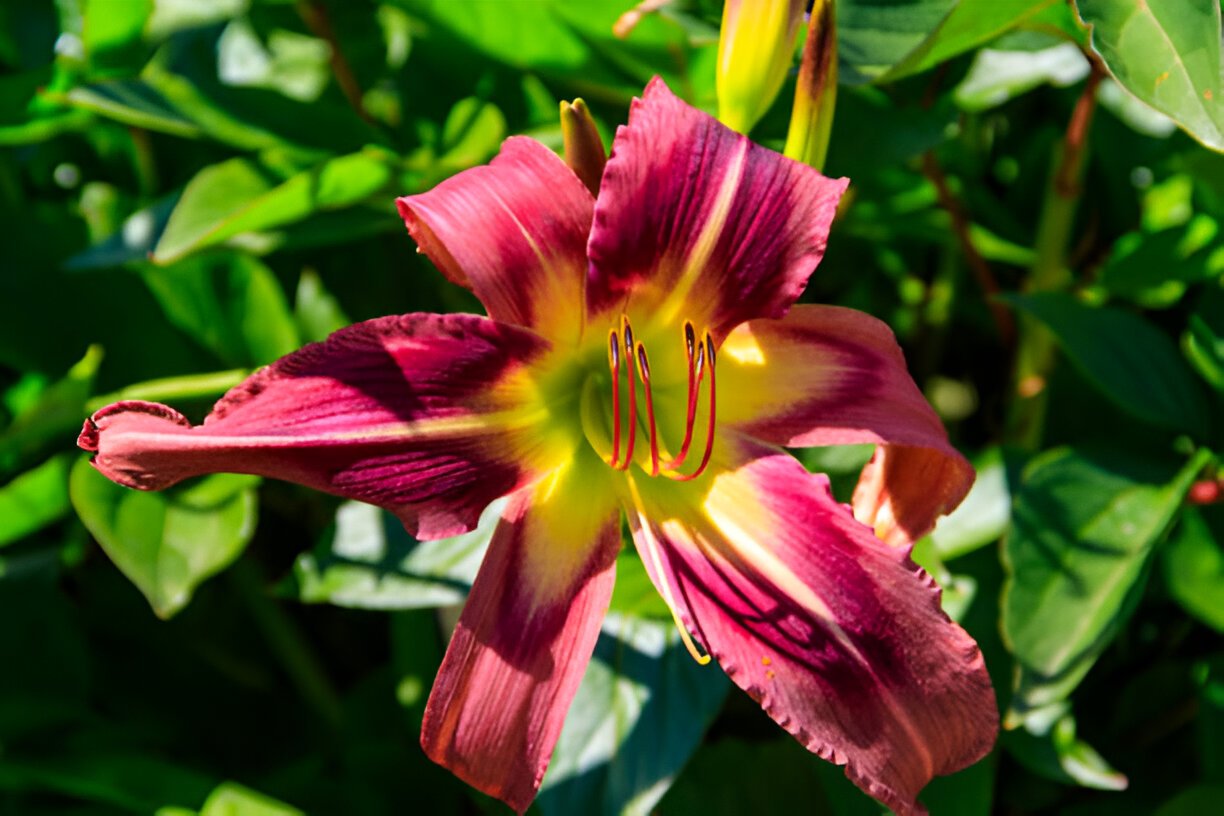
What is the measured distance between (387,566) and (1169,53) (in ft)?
1.78

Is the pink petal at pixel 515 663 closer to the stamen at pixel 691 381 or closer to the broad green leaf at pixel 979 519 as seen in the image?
the stamen at pixel 691 381

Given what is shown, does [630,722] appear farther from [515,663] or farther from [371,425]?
[371,425]

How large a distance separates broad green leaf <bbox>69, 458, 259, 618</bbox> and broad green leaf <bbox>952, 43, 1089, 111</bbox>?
2.03 feet

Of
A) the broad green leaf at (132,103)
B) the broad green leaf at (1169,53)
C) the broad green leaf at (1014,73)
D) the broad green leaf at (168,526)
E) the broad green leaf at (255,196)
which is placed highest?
the broad green leaf at (1169,53)

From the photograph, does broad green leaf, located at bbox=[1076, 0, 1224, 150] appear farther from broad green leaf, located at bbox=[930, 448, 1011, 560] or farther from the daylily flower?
broad green leaf, located at bbox=[930, 448, 1011, 560]

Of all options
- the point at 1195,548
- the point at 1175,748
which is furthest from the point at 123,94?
the point at 1175,748

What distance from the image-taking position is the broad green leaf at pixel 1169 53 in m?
0.57

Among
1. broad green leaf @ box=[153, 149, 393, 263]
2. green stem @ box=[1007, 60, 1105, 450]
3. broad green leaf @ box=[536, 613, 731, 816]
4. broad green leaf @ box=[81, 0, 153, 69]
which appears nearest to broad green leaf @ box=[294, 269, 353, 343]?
broad green leaf @ box=[153, 149, 393, 263]

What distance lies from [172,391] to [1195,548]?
69 centimetres

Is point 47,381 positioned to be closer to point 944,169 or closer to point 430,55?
point 430,55

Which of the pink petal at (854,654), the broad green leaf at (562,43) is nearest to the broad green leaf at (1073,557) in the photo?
the pink petal at (854,654)

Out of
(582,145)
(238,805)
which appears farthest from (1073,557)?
(238,805)

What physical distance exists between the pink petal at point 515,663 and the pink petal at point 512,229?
122mm

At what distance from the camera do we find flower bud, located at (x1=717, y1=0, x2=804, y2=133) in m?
0.62
